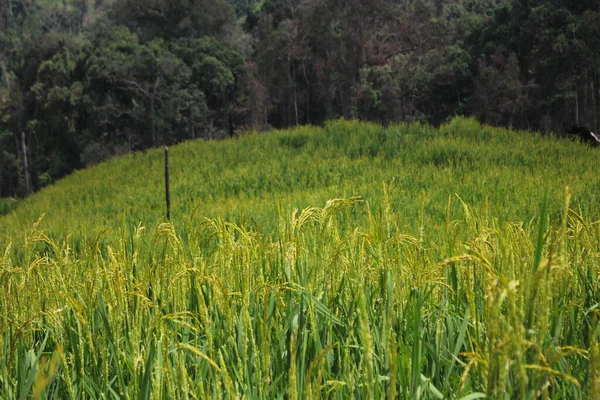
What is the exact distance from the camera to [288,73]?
3303 cm

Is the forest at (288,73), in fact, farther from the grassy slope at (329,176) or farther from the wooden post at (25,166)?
the grassy slope at (329,176)

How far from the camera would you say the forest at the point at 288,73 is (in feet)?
76.0

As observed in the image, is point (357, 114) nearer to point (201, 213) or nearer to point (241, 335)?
point (201, 213)

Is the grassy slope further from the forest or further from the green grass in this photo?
the forest

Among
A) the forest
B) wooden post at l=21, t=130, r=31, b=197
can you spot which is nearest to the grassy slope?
the forest

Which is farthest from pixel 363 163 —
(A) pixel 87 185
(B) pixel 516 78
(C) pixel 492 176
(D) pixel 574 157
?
(B) pixel 516 78

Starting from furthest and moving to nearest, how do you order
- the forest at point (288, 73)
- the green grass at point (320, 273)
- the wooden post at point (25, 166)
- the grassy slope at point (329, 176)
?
1. the wooden post at point (25, 166)
2. the forest at point (288, 73)
3. the grassy slope at point (329, 176)
4. the green grass at point (320, 273)

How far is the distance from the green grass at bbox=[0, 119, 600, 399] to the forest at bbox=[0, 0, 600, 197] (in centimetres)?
1199

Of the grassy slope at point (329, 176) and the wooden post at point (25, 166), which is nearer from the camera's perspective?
the grassy slope at point (329, 176)

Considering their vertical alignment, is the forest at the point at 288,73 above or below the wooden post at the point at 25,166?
above

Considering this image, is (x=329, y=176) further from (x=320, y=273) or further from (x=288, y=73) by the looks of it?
(x=288, y=73)

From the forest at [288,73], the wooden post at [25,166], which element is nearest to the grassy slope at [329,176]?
the forest at [288,73]

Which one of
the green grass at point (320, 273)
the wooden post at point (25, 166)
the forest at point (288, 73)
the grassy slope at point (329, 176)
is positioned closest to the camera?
the green grass at point (320, 273)

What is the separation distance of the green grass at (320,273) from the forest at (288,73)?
12.0 m
